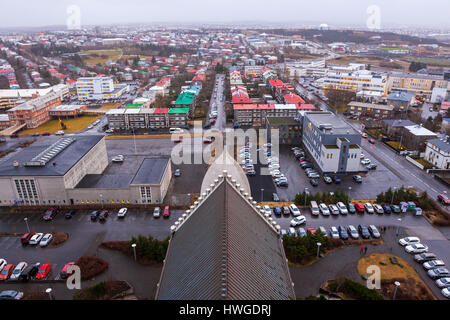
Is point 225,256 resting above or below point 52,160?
above

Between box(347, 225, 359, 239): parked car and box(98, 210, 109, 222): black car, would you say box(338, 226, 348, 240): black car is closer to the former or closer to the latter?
box(347, 225, 359, 239): parked car

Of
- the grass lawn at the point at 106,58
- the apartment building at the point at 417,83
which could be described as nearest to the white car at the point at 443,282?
the apartment building at the point at 417,83

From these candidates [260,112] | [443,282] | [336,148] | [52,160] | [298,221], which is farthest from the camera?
[260,112]

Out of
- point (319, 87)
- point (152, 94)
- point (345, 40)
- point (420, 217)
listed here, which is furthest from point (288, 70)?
point (345, 40)

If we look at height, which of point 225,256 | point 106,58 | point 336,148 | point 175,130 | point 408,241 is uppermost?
point 225,256

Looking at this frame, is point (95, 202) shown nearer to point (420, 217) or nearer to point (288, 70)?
point (420, 217)

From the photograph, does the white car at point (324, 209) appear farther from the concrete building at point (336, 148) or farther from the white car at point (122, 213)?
the white car at point (122, 213)

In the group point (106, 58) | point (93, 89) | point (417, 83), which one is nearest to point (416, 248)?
point (417, 83)

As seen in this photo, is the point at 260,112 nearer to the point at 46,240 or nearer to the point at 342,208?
the point at 342,208
